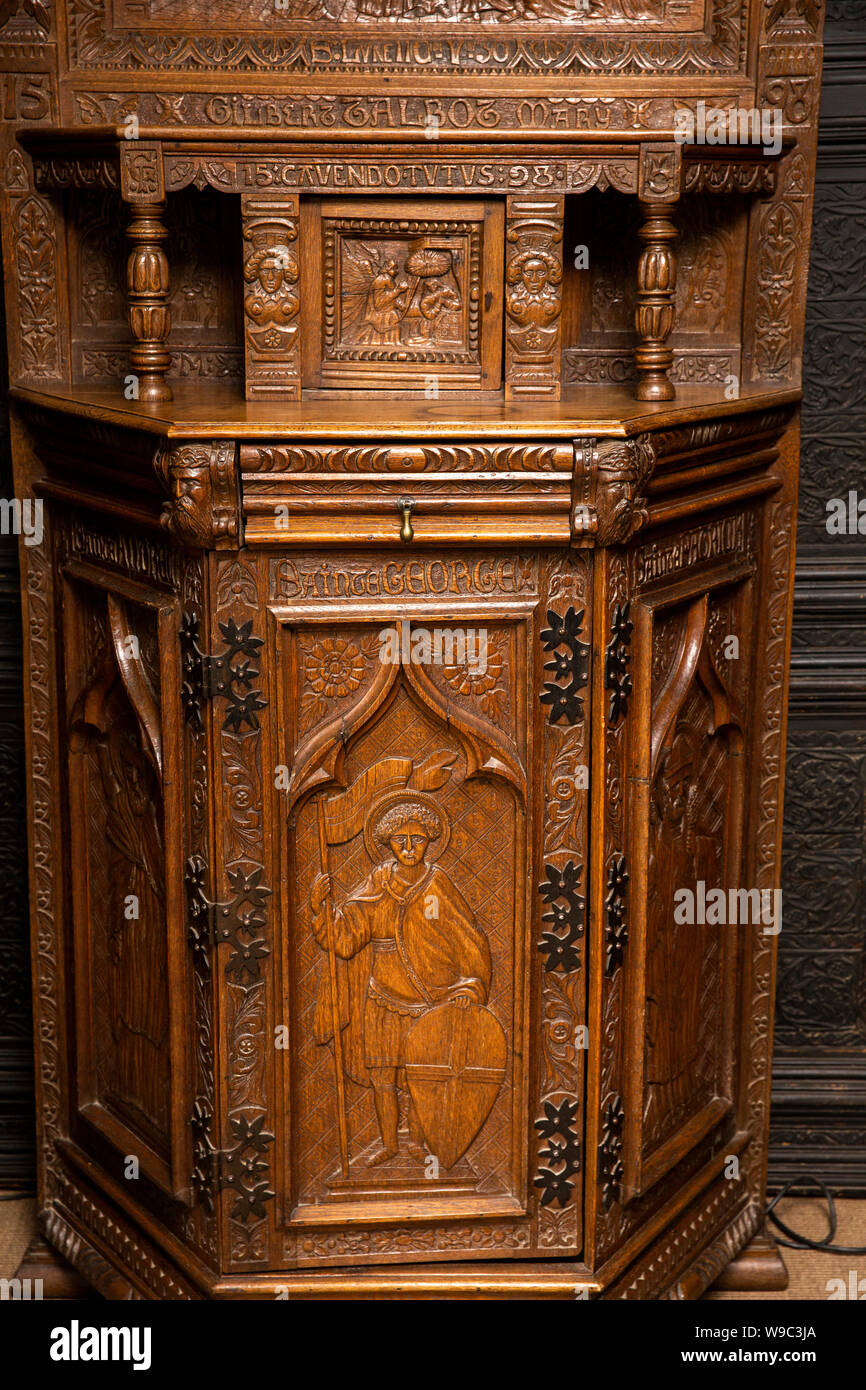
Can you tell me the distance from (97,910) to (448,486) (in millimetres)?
1076

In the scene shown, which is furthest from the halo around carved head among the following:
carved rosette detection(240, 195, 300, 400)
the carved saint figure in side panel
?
carved rosette detection(240, 195, 300, 400)

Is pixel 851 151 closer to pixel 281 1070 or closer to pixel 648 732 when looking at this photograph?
pixel 648 732

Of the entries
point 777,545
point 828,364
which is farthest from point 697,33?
point 777,545

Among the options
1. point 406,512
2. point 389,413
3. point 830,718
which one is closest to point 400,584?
point 406,512

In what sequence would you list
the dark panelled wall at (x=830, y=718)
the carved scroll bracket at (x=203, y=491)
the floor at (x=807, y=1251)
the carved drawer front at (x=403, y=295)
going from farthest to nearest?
the floor at (x=807, y=1251) < the dark panelled wall at (x=830, y=718) < the carved drawer front at (x=403, y=295) < the carved scroll bracket at (x=203, y=491)

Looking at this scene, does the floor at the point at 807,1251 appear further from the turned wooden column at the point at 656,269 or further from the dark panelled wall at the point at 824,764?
the turned wooden column at the point at 656,269

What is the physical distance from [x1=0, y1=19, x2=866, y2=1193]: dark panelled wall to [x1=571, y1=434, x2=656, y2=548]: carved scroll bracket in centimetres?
89

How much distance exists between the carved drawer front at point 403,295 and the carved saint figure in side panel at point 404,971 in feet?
2.47

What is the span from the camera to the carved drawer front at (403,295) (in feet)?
8.16

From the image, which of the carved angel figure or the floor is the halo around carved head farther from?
the floor

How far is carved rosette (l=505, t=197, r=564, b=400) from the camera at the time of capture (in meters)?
2.46

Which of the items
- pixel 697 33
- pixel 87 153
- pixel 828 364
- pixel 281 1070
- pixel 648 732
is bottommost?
pixel 281 1070

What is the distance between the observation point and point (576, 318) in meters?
2.67

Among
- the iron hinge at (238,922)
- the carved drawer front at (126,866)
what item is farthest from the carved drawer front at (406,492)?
the iron hinge at (238,922)
